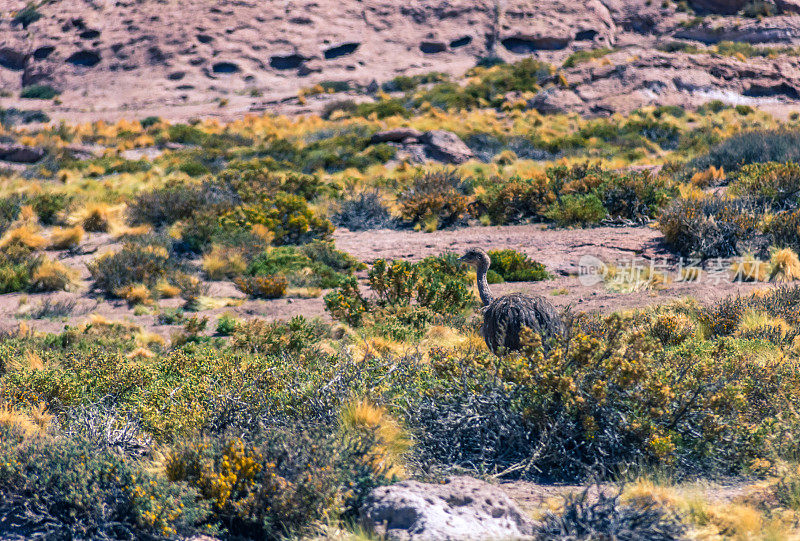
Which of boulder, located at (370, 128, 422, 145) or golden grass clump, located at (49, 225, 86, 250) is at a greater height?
golden grass clump, located at (49, 225, 86, 250)

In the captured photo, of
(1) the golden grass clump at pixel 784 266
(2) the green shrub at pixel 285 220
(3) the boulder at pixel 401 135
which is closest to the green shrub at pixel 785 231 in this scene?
(1) the golden grass clump at pixel 784 266

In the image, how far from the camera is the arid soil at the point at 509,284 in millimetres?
10227

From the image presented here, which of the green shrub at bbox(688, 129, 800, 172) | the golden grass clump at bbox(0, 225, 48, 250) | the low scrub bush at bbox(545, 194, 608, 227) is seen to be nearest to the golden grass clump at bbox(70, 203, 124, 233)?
the golden grass clump at bbox(0, 225, 48, 250)

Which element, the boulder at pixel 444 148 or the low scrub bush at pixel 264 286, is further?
the boulder at pixel 444 148

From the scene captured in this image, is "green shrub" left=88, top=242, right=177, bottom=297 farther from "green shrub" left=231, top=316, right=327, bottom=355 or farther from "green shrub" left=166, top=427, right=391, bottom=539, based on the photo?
"green shrub" left=166, top=427, right=391, bottom=539

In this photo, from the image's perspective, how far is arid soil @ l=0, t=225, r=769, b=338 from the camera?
1023cm

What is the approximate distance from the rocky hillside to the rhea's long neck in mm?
35287

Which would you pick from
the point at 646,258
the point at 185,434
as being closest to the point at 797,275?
the point at 646,258

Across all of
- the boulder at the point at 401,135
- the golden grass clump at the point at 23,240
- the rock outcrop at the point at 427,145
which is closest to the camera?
the golden grass clump at the point at 23,240

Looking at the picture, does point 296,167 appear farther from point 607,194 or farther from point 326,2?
point 326,2

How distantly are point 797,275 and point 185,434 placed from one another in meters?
9.77

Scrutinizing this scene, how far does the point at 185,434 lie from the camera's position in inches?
188

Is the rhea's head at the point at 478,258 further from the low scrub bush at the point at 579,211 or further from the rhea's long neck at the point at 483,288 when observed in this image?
the low scrub bush at the point at 579,211

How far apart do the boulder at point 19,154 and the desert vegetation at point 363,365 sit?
448 cm
